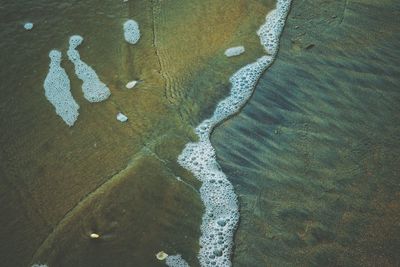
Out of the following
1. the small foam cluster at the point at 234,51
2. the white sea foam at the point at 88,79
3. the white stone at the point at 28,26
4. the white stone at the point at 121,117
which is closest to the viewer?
the white stone at the point at 121,117

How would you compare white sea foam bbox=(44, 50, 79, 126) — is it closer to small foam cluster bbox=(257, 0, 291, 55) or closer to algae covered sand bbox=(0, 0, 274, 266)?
algae covered sand bbox=(0, 0, 274, 266)

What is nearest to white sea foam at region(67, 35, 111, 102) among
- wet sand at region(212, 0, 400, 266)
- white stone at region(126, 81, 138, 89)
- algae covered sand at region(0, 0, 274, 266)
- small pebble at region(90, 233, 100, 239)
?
algae covered sand at region(0, 0, 274, 266)

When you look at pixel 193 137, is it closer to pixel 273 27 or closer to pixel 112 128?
pixel 112 128

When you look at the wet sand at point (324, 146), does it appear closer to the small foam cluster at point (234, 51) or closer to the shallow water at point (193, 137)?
the shallow water at point (193, 137)

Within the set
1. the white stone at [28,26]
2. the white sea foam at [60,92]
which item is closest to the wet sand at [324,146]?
the white sea foam at [60,92]

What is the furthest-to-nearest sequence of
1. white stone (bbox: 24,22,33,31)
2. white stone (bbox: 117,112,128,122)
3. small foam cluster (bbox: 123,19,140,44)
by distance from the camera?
white stone (bbox: 24,22,33,31), small foam cluster (bbox: 123,19,140,44), white stone (bbox: 117,112,128,122)

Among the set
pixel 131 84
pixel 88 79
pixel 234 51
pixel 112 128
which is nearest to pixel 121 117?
pixel 112 128

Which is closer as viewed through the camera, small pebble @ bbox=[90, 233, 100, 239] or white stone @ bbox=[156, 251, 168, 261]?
white stone @ bbox=[156, 251, 168, 261]
